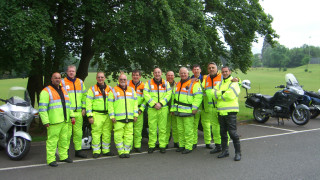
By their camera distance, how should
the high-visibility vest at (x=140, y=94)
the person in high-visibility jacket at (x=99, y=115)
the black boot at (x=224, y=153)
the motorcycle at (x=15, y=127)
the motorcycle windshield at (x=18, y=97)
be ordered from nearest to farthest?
the motorcycle at (x=15, y=127) < the black boot at (x=224, y=153) < the person in high-visibility jacket at (x=99, y=115) < the motorcycle windshield at (x=18, y=97) < the high-visibility vest at (x=140, y=94)

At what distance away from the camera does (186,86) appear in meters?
6.78

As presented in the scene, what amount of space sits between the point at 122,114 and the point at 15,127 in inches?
93.7

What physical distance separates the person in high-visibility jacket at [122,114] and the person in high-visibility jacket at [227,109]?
1843mm

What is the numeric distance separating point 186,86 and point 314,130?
16.8 feet

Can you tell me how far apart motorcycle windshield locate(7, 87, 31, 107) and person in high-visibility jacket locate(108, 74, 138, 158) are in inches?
82.5

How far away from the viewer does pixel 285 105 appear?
1027 cm

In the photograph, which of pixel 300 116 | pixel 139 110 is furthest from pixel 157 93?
pixel 300 116

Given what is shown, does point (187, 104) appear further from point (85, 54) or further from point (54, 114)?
point (85, 54)

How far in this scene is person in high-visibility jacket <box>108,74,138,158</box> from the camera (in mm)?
6387

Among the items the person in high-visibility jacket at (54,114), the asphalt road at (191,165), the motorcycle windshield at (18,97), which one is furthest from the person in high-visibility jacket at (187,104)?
the motorcycle windshield at (18,97)

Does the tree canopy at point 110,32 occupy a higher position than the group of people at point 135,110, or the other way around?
the tree canopy at point 110,32

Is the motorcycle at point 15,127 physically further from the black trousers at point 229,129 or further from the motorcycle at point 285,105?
the motorcycle at point 285,105

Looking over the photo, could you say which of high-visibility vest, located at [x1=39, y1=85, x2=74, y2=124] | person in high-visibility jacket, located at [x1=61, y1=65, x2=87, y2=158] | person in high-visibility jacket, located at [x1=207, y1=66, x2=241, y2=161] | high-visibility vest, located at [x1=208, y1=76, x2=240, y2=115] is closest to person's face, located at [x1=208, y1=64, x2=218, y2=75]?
person in high-visibility jacket, located at [x1=207, y1=66, x2=241, y2=161]

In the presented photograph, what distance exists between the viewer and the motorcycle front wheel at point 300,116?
975 centimetres
